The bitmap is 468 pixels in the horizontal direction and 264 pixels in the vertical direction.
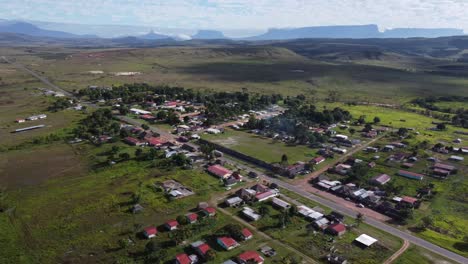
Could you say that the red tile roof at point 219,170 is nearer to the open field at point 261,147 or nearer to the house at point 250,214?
the open field at point 261,147

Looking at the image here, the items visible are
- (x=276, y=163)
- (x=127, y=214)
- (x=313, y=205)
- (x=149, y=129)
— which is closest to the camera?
(x=127, y=214)

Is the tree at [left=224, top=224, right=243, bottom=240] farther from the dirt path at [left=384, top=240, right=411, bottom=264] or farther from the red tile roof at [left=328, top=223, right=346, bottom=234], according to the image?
the dirt path at [left=384, top=240, right=411, bottom=264]

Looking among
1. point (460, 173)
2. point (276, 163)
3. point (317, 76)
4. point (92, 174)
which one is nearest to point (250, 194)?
point (276, 163)

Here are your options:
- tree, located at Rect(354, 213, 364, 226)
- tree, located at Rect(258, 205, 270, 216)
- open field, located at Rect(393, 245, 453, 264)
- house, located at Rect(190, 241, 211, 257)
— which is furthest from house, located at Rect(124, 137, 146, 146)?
open field, located at Rect(393, 245, 453, 264)

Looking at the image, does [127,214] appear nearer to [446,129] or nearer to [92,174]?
[92,174]

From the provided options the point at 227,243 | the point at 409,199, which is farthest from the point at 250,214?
the point at 409,199

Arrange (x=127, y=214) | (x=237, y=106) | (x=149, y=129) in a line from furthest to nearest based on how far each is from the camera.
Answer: (x=237, y=106) → (x=149, y=129) → (x=127, y=214)
